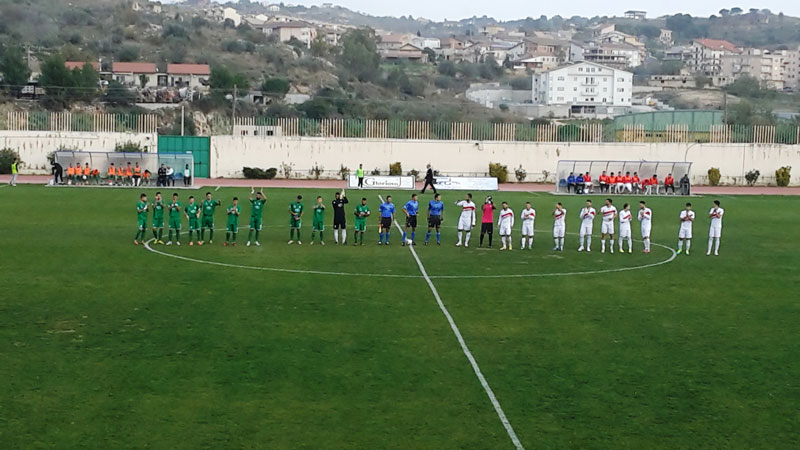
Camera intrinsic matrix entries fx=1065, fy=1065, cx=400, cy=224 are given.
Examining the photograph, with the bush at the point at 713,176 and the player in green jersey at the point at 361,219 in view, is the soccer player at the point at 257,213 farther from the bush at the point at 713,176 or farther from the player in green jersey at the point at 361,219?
the bush at the point at 713,176

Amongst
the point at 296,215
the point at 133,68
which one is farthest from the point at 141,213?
the point at 133,68

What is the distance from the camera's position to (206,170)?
198 ft

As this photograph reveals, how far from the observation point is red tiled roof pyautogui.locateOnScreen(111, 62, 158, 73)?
357 ft

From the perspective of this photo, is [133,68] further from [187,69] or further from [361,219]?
[361,219]

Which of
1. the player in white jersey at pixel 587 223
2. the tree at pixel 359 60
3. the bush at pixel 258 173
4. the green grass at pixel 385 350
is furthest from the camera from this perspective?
the tree at pixel 359 60

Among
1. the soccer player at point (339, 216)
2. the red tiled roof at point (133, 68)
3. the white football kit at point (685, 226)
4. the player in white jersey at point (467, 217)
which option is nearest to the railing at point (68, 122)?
the soccer player at point (339, 216)

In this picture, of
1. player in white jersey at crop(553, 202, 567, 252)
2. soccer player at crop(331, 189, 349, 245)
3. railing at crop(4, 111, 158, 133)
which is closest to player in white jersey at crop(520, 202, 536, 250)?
player in white jersey at crop(553, 202, 567, 252)

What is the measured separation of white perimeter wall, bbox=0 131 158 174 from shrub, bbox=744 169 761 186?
120 feet

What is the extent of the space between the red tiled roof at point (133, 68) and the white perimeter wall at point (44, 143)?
49762mm

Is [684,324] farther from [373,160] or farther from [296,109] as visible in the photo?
[296,109]

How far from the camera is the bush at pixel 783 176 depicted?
207ft

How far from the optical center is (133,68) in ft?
362

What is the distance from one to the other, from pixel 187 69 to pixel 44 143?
178 feet

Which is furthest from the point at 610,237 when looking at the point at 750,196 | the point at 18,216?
the point at 750,196
